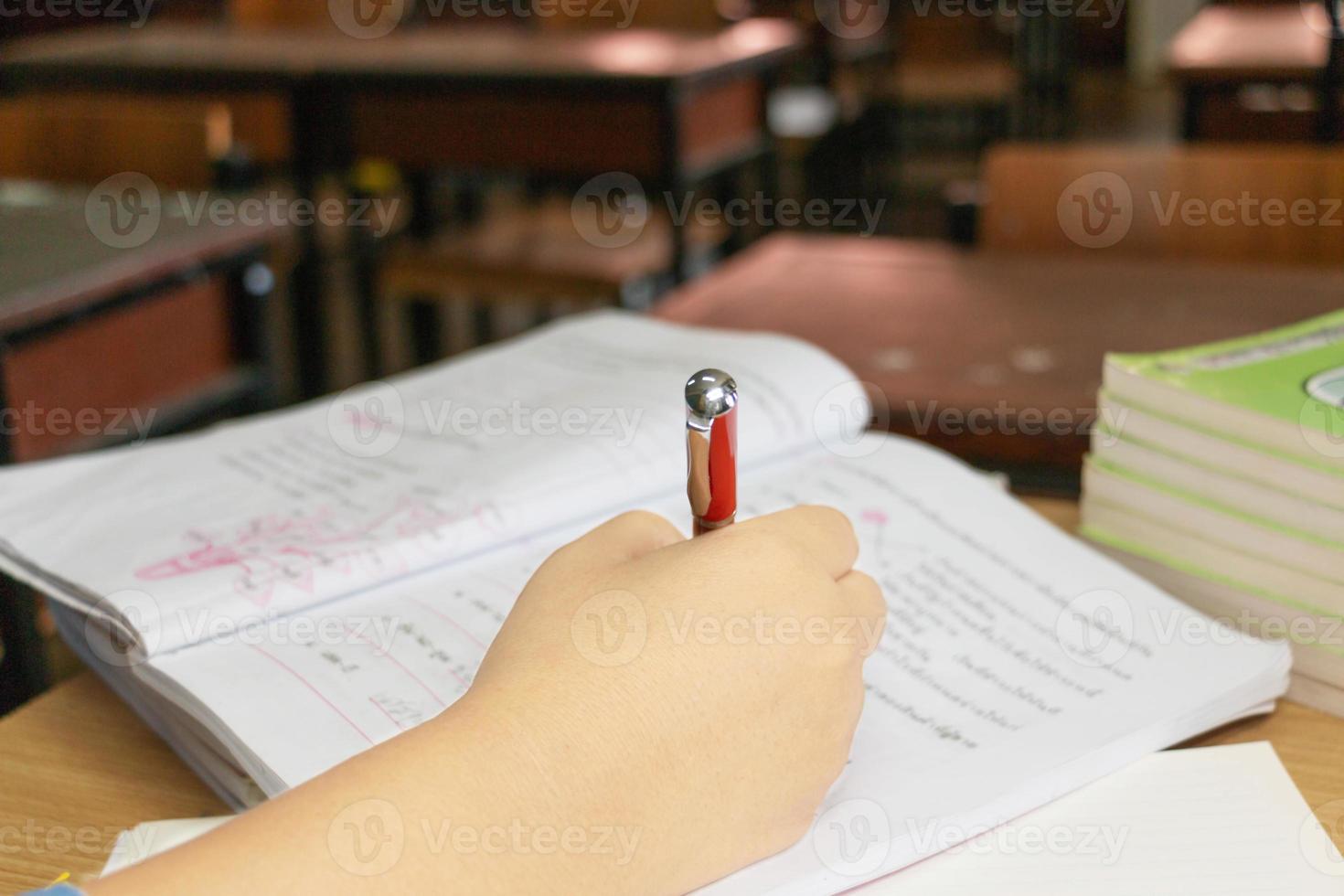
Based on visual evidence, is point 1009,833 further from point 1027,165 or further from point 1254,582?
point 1027,165

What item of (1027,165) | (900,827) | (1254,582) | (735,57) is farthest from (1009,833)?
(735,57)

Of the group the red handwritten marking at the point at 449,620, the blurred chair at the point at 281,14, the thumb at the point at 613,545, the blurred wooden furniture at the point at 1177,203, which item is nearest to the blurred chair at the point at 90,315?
the red handwritten marking at the point at 449,620

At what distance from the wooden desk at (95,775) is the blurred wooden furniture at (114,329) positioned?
484 mm

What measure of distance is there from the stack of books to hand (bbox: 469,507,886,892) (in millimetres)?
222

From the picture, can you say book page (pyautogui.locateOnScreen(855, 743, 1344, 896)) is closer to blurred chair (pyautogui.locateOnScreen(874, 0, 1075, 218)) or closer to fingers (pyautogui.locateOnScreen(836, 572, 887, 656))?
fingers (pyautogui.locateOnScreen(836, 572, 887, 656))

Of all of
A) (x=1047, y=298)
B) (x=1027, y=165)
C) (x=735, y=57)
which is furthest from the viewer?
(x=735, y=57)

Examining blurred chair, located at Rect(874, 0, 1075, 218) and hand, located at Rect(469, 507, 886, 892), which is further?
blurred chair, located at Rect(874, 0, 1075, 218)

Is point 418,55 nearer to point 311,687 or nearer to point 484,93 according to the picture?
point 484,93

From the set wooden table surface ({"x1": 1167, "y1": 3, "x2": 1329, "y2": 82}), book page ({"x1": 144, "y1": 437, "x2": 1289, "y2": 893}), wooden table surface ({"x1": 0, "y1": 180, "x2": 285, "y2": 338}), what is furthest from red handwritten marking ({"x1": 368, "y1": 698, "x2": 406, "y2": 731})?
wooden table surface ({"x1": 1167, "y1": 3, "x2": 1329, "y2": 82})

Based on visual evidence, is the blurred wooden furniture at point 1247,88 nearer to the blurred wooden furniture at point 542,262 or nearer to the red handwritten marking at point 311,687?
the blurred wooden furniture at point 542,262

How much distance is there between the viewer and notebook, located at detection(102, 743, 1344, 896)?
1.61 ft

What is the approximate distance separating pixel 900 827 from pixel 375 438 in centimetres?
38

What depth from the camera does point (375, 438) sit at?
2.51ft

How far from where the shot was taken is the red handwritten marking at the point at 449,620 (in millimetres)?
588
